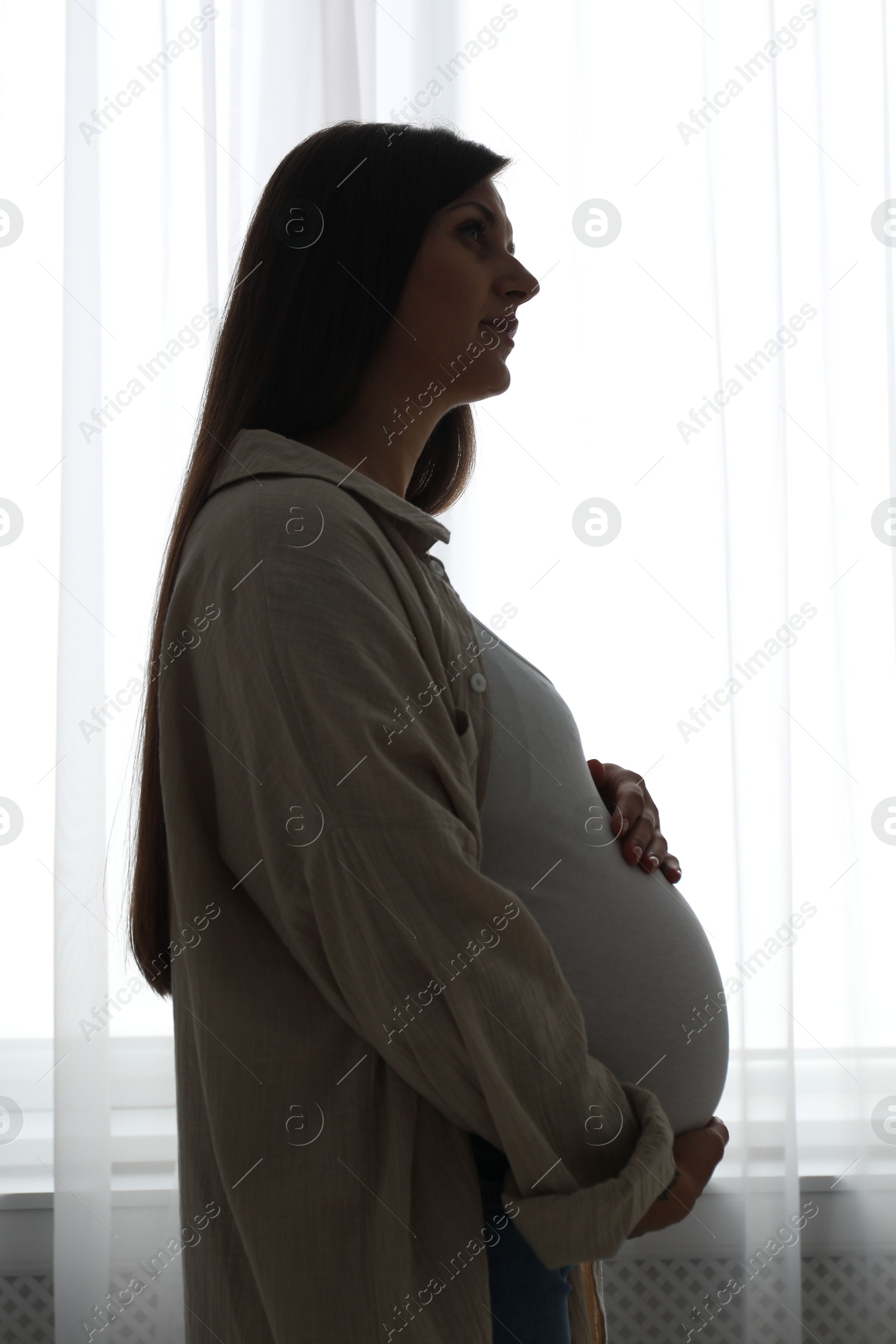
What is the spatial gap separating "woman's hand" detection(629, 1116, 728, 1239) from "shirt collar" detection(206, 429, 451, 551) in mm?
410

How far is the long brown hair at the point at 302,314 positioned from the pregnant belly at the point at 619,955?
259 mm

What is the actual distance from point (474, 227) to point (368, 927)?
0.54 m

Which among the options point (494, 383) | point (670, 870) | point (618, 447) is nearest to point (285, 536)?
point (494, 383)

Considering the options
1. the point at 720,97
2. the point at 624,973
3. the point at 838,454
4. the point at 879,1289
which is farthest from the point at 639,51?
the point at 879,1289

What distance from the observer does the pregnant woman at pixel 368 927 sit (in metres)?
0.49

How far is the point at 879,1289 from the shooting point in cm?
130

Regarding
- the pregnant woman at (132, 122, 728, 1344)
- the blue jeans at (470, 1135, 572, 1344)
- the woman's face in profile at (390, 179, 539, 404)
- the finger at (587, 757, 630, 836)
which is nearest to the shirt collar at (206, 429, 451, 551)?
the pregnant woman at (132, 122, 728, 1344)

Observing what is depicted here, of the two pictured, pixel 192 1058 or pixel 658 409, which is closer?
pixel 192 1058

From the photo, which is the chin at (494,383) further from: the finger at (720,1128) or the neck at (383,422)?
the finger at (720,1128)

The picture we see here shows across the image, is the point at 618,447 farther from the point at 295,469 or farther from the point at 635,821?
the point at 295,469

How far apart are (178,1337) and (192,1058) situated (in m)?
0.95

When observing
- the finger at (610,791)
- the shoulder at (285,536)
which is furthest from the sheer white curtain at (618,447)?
the shoulder at (285,536)

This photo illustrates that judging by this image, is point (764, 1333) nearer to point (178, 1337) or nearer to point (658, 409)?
point (178, 1337)

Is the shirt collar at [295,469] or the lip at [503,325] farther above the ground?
the lip at [503,325]
